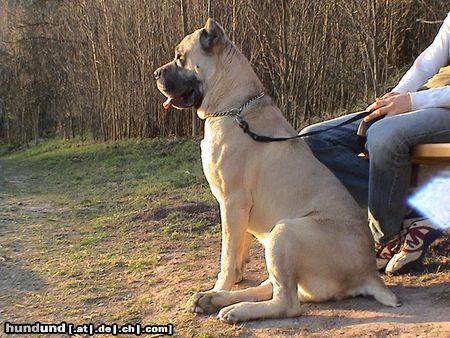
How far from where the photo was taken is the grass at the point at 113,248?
3350mm

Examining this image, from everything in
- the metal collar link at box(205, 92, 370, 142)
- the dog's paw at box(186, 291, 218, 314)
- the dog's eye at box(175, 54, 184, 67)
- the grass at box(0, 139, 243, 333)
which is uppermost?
the dog's eye at box(175, 54, 184, 67)

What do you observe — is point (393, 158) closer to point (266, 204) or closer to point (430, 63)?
point (266, 204)

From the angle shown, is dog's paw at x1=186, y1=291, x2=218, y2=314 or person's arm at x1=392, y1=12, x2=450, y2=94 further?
person's arm at x1=392, y1=12, x2=450, y2=94

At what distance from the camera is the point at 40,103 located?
19266mm

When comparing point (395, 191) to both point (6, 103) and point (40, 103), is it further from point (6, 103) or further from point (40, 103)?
point (6, 103)

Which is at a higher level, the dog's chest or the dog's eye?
the dog's eye

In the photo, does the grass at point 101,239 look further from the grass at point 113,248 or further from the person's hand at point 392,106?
the person's hand at point 392,106

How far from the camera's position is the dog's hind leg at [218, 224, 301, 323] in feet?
9.36

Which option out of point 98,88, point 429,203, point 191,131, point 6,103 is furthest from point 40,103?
point 429,203

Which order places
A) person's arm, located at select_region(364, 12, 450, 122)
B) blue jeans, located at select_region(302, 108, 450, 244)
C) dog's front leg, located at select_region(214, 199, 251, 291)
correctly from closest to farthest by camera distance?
blue jeans, located at select_region(302, 108, 450, 244), person's arm, located at select_region(364, 12, 450, 122), dog's front leg, located at select_region(214, 199, 251, 291)

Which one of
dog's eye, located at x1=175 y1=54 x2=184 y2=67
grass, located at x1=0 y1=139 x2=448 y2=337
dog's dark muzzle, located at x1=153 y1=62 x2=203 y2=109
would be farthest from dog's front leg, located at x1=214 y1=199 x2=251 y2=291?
dog's eye, located at x1=175 y1=54 x2=184 y2=67

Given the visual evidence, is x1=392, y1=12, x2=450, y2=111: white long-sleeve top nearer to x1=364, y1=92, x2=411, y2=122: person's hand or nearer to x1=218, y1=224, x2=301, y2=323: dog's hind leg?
x1=364, y1=92, x2=411, y2=122: person's hand

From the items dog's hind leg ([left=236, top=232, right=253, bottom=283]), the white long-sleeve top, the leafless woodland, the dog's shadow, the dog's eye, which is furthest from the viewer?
the leafless woodland

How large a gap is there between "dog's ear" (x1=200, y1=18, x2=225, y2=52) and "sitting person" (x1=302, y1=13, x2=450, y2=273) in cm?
84
